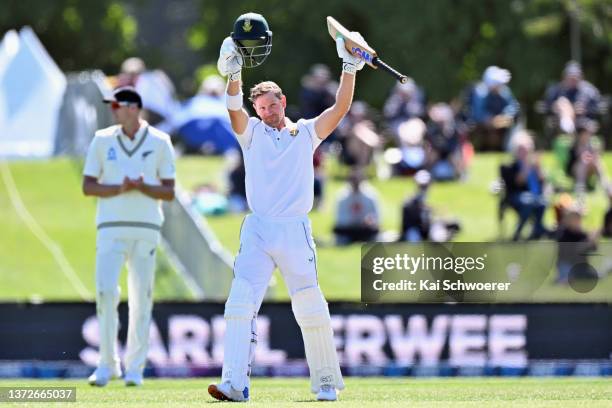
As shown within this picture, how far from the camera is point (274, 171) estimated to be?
35.6 ft

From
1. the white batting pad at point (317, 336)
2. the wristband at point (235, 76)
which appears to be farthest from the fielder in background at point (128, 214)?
the wristband at point (235, 76)

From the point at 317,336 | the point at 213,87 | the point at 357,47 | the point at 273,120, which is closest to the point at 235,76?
the point at 273,120

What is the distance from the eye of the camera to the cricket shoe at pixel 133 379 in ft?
43.3

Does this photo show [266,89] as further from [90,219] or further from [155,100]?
[155,100]

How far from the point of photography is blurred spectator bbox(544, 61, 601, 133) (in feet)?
83.5

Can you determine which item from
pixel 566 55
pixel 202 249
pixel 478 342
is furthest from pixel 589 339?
pixel 566 55

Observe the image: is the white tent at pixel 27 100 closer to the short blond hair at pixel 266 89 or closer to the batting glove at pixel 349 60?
the short blond hair at pixel 266 89

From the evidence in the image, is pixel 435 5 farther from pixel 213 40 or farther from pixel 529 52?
pixel 213 40

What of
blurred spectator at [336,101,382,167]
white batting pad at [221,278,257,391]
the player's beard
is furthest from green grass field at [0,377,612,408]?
blurred spectator at [336,101,382,167]

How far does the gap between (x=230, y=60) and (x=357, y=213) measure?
11997mm

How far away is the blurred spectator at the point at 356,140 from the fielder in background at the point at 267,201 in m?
15.2

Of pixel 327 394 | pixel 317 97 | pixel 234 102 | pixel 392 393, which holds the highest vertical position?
pixel 234 102

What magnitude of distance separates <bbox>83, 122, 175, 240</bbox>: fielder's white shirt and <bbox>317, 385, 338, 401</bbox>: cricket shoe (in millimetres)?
2885

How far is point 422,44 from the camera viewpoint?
38.3 meters
